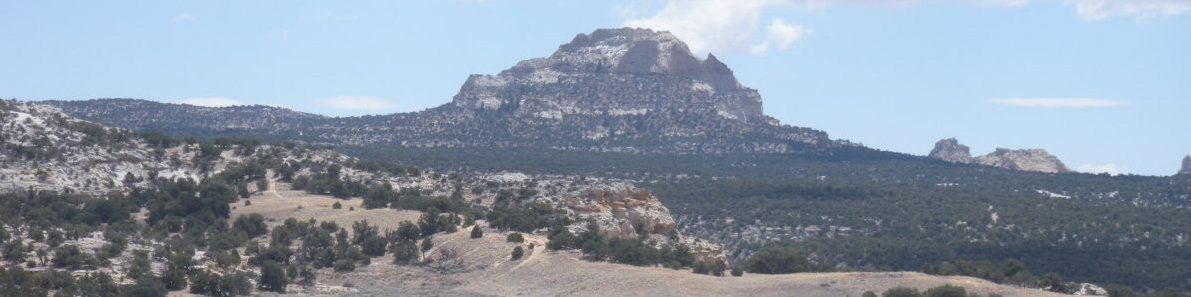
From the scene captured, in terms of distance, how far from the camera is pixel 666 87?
156125 millimetres

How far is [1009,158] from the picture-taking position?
166m

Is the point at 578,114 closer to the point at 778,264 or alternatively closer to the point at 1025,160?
the point at 1025,160

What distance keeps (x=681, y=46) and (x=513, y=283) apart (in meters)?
110

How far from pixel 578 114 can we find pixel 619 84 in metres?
10.7

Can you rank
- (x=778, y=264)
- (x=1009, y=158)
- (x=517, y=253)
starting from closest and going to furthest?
(x=517, y=253) → (x=778, y=264) → (x=1009, y=158)

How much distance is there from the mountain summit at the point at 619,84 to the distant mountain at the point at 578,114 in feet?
0.31

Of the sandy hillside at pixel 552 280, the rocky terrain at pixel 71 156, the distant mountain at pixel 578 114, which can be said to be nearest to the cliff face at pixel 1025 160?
the distant mountain at pixel 578 114

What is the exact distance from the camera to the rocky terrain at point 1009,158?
164 metres

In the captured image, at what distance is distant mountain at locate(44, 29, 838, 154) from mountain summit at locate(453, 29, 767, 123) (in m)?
0.09

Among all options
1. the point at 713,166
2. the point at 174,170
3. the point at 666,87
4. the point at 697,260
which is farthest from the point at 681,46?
the point at 697,260

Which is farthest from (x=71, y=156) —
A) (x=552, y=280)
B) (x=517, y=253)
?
(x=552, y=280)

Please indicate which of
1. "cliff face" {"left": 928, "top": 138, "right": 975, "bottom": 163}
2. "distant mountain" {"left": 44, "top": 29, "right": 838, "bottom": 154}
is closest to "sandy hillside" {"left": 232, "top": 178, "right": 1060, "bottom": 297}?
"distant mountain" {"left": 44, "top": 29, "right": 838, "bottom": 154}

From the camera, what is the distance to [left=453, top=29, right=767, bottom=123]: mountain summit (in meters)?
150

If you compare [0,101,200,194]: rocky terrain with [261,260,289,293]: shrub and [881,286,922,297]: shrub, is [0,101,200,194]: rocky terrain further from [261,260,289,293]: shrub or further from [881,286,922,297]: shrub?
[881,286,922,297]: shrub
